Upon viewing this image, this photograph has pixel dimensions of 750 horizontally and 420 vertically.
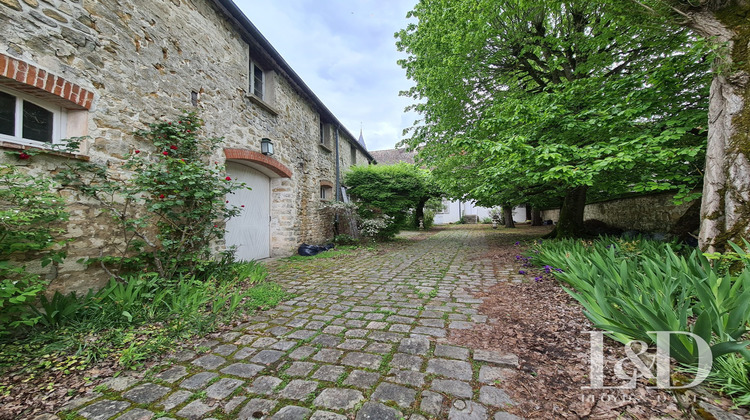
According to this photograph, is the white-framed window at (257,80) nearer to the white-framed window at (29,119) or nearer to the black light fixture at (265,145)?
the black light fixture at (265,145)

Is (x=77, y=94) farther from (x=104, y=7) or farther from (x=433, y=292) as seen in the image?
(x=433, y=292)

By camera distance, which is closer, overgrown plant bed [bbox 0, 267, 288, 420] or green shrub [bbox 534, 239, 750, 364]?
green shrub [bbox 534, 239, 750, 364]

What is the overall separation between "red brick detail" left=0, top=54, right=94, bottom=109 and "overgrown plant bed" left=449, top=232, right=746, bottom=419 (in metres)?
4.39

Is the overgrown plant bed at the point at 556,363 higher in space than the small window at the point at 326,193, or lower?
lower

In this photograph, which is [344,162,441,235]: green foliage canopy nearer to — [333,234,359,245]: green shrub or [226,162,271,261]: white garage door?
[333,234,359,245]: green shrub

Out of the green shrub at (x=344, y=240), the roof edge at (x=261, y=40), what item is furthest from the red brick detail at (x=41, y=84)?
the green shrub at (x=344, y=240)

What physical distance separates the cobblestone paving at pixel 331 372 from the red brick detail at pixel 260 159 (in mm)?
3197

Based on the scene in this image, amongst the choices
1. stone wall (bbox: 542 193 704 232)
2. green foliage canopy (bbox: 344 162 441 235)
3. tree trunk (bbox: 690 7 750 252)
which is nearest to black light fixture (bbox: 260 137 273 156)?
green foliage canopy (bbox: 344 162 441 235)

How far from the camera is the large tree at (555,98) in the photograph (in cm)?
385

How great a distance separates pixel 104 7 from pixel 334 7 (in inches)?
204

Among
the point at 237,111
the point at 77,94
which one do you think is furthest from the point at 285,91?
the point at 77,94

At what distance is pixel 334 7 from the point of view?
6816 mm

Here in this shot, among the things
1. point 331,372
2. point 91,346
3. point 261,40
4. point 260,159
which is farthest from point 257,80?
point 331,372

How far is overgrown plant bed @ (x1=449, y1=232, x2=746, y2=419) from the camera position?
133cm
